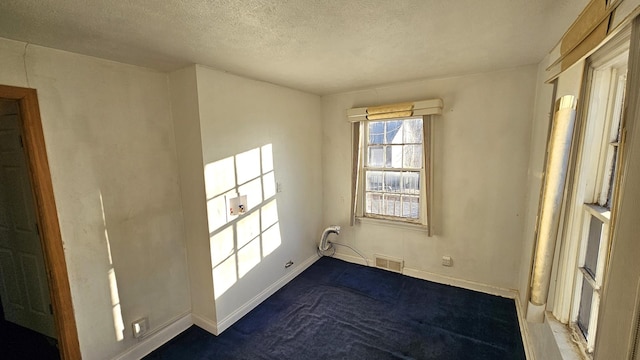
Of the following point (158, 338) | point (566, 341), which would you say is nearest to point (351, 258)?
point (158, 338)

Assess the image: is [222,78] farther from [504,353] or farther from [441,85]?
[504,353]

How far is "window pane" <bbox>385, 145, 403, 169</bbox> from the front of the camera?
10.7 ft

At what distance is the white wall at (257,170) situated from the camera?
2307 mm

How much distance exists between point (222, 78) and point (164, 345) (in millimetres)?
2358

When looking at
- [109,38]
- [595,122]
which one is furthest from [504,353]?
[109,38]

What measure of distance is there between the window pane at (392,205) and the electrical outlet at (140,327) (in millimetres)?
2726

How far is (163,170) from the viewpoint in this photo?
7.62 feet

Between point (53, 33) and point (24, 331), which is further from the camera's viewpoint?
point (24, 331)

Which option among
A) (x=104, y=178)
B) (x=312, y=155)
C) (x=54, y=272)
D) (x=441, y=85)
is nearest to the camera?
(x=54, y=272)

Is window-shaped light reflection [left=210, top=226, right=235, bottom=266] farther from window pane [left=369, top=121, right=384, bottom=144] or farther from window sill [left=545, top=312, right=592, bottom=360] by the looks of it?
window sill [left=545, top=312, right=592, bottom=360]

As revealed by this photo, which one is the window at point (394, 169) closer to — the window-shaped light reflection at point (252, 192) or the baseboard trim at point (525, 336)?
the baseboard trim at point (525, 336)

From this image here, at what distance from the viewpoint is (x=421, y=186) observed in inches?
124

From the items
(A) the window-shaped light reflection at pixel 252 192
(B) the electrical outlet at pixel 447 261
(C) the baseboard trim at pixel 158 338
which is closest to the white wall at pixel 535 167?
(B) the electrical outlet at pixel 447 261

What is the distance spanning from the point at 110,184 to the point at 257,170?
3.95 feet
